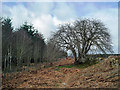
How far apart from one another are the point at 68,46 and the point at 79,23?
3.77 meters

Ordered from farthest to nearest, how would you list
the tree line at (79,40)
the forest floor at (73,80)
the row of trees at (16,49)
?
the tree line at (79,40) → the row of trees at (16,49) → the forest floor at (73,80)

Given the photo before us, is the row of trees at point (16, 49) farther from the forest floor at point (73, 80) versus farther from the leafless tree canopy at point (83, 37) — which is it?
the forest floor at point (73, 80)

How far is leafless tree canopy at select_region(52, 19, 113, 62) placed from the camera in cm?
1942

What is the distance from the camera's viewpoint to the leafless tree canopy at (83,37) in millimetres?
19422

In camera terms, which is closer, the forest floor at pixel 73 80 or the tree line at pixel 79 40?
the forest floor at pixel 73 80

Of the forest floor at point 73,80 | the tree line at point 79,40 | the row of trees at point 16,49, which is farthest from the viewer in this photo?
the tree line at point 79,40

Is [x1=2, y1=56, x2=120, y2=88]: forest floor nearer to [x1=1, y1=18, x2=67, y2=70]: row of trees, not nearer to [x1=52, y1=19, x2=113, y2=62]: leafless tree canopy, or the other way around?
[x1=1, y1=18, x2=67, y2=70]: row of trees

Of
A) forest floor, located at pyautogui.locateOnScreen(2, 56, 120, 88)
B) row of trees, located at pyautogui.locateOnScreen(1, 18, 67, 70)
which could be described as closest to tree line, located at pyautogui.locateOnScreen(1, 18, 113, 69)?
row of trees, located at pyautogui.locateOnScreen(1, 18, 67, 70)

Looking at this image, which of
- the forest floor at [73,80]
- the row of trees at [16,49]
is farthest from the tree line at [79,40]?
the forest floor at [73,80]

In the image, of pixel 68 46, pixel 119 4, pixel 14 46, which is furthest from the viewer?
pixel 68 46

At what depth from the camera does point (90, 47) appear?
2017 cm

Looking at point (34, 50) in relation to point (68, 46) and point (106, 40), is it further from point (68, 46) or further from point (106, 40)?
point (106, 40)

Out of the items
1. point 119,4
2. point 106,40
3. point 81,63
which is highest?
point 119,4

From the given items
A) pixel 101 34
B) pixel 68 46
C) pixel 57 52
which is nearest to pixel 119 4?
pixel 101 34
